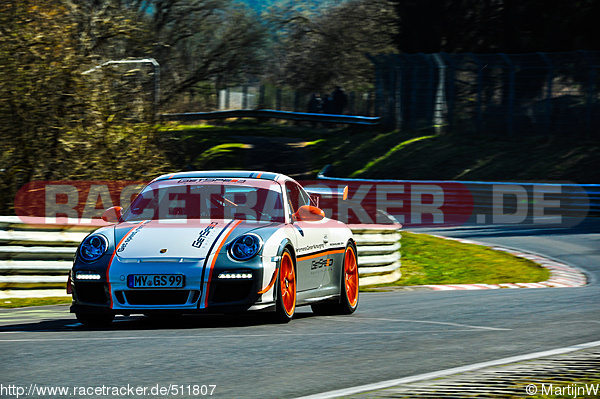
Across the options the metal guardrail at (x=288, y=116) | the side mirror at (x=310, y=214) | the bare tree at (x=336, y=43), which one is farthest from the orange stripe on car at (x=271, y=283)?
the bare tree at (x=336, y=43)

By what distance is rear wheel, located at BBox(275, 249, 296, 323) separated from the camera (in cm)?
782

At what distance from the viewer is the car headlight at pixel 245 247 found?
25.0 feet

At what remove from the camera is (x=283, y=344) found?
21.8ft

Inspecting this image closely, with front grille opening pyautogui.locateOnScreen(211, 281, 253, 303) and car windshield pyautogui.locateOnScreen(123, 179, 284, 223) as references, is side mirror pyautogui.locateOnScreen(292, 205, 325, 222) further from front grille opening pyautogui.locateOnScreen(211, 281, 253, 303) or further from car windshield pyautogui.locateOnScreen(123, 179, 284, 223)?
front grille opening pyautogui.locateOnScreen(211, 281, 253, 303)

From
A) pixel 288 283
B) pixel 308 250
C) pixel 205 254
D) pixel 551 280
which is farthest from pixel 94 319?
pixel 551 280

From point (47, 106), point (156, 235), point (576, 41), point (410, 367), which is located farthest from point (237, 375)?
point (576, 41)

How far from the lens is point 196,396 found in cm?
484

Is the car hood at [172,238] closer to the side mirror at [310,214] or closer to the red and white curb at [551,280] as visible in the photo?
the side mirror at [310,214]

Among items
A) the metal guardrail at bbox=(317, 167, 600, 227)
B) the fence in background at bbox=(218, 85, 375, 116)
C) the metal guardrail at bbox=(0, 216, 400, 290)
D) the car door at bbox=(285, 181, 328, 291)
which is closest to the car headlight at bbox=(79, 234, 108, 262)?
the car door at bbox=(285, 181, 328, 291)

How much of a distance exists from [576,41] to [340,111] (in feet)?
54.5

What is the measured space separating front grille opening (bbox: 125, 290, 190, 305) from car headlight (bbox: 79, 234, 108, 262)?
436mm

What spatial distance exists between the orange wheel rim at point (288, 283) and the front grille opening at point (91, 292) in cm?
139

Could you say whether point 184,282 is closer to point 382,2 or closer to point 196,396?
point 196,396

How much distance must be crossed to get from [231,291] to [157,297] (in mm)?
572
